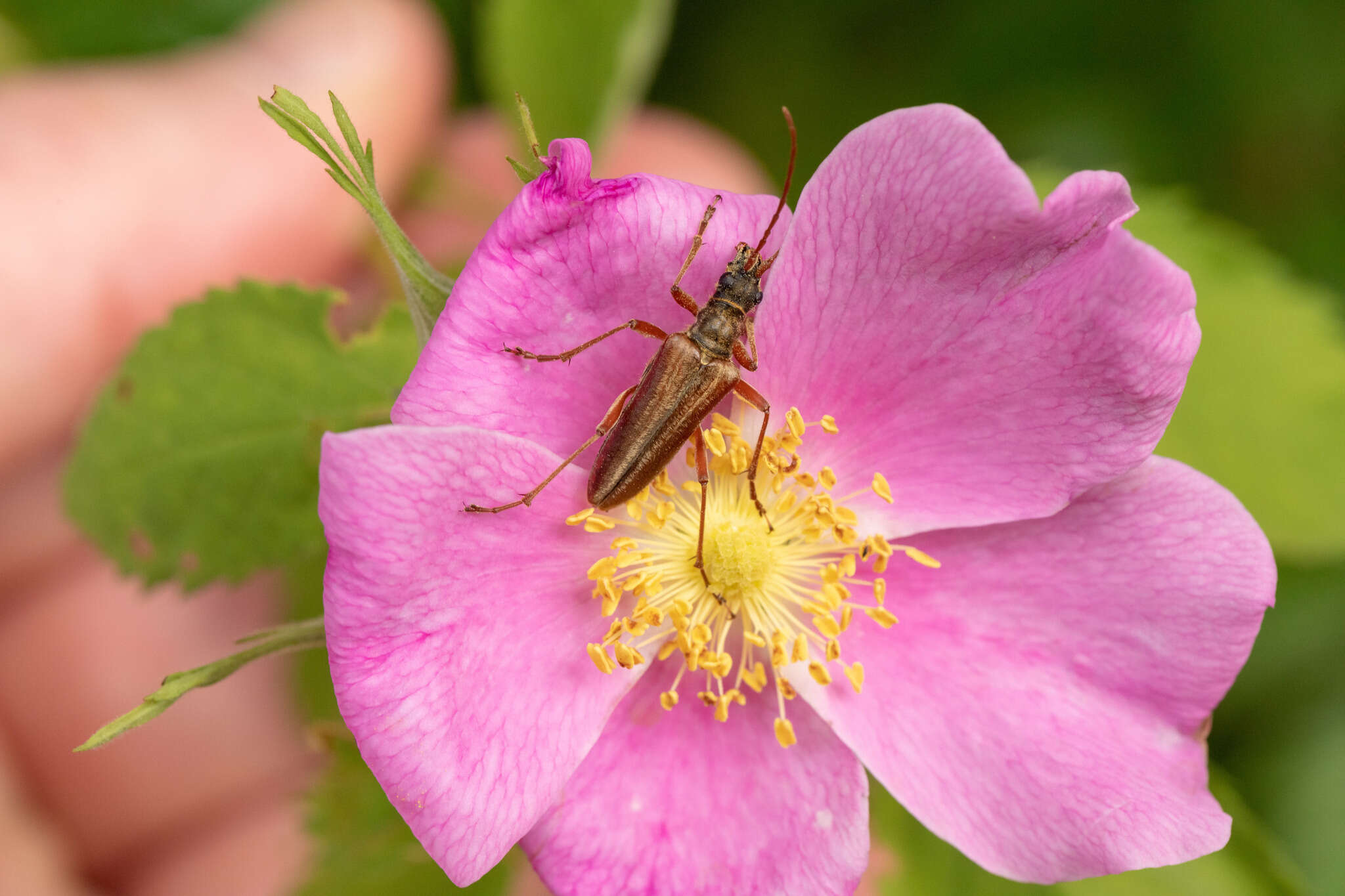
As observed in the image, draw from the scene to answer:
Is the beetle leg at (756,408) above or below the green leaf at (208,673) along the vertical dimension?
above

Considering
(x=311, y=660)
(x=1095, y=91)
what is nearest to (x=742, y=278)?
(x=311, y=660)

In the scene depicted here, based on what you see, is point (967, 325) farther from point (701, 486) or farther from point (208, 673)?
point (208, 673)

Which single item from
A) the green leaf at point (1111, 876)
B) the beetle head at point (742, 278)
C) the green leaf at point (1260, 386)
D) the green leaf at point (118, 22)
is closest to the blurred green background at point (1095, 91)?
the green leaf at point (118, 22)

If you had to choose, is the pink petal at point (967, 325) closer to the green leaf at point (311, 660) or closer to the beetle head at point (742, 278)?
the beetle head at point (742, 278)

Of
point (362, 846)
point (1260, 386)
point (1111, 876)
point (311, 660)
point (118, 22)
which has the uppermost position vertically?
point (1260, 386)

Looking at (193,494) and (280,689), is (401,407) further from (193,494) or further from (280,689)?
(280,689)

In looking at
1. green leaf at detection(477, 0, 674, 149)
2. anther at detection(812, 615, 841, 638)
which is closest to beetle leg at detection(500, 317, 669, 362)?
anther at detection(812, 615, 841, 638)
